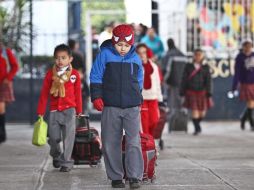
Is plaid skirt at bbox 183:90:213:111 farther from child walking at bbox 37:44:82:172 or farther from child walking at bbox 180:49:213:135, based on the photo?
child walking at bbox 37:44:82:172

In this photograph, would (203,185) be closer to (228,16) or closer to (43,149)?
(43,149)

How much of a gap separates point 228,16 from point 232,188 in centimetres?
1285

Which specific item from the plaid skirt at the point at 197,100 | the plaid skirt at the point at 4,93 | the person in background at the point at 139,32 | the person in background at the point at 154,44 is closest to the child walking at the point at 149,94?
the plaid skirt at the point at 4,93

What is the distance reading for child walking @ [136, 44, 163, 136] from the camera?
13.3 m

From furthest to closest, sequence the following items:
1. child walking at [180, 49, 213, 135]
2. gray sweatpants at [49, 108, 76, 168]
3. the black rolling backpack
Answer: child walking at [180, 49, 213, 135] → the black rolling backpack → gray sweatpants at [49, 108, 76, 168]

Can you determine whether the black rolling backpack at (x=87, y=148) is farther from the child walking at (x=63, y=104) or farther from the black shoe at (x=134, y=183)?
the black shoe at (x=134, y=183)

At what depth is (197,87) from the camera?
17641 mm

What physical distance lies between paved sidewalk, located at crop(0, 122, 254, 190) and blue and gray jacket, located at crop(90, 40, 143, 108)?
0.93 m

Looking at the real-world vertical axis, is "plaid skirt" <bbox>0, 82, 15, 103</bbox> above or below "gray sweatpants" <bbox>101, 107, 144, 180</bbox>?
above

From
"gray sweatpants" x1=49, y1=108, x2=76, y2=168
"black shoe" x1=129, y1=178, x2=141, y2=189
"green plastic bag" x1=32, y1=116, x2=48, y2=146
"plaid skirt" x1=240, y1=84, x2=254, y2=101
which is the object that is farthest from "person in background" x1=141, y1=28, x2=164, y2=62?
"black shoe" x1=129, y1=178, x2=141, y2=189

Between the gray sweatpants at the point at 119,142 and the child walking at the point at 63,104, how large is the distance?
1542mm

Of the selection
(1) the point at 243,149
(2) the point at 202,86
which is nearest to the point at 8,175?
(1) the point at 243,149

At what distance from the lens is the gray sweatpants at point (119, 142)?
9734 millimetres

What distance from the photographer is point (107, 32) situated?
18.5 meters
